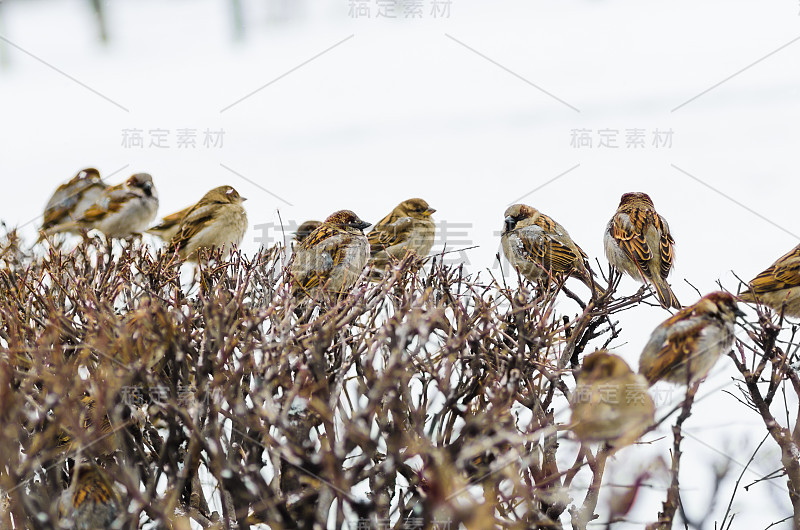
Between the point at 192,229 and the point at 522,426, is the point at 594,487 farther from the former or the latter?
the point at 192,229

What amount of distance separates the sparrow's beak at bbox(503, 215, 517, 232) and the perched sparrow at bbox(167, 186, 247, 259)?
275 centimetres

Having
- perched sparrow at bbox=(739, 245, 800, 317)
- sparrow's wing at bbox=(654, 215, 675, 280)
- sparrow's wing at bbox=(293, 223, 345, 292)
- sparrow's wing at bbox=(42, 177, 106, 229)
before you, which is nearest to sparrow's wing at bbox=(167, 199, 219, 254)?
sparrow's wing at bbox=(42, 177, 106, 229)

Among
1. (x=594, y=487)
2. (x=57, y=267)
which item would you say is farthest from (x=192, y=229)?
(x=594, y=487)

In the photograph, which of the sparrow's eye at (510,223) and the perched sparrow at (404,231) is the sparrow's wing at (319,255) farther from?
the sparrow's eye at (510,223)

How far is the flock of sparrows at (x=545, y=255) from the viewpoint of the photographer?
11.3ft

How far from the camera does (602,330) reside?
202 inches

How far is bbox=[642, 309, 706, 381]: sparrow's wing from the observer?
11.7 feet

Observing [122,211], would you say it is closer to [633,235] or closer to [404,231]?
[404,231]

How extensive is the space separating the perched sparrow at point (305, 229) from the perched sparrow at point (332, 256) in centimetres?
50

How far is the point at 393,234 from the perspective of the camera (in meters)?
7.62

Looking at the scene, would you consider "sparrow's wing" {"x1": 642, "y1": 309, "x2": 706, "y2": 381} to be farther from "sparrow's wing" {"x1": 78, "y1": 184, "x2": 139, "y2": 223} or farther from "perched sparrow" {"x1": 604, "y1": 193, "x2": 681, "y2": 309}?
"sparrow's wing" {"x1": 78, "y1": 184, "x2": 139, "y2": 223}

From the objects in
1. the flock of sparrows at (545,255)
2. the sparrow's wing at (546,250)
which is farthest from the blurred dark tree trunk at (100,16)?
the sparrow's wing at (546,250)

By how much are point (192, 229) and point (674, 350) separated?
543cm

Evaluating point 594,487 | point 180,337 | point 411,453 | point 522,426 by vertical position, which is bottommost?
point 594,487
